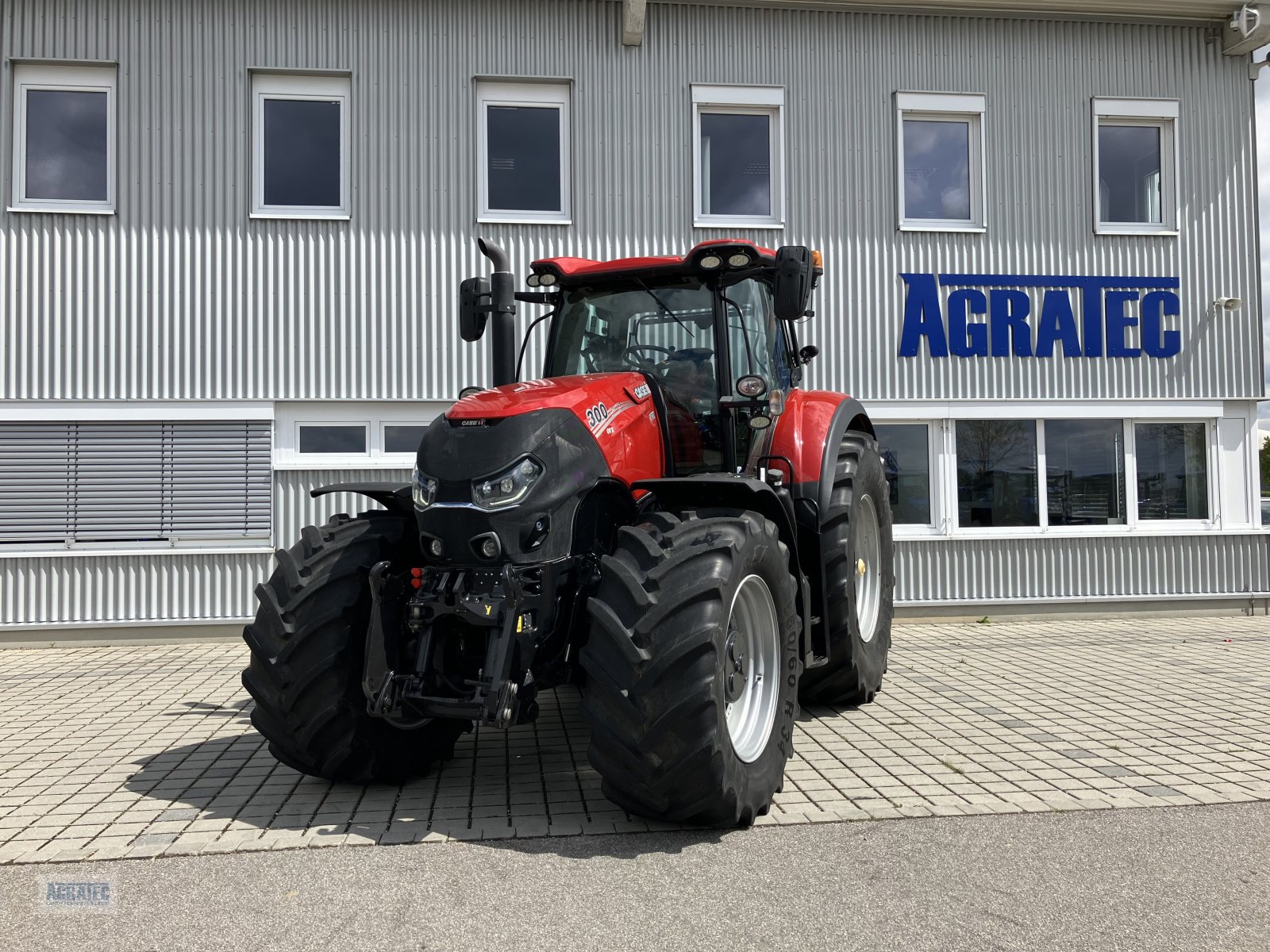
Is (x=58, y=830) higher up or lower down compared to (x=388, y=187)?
lower down

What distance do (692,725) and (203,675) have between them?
547 centimetres

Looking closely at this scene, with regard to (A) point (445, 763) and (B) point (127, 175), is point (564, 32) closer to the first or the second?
(B) point (127, 175)

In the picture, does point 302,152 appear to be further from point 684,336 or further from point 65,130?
point 684,336

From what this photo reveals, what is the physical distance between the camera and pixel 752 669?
437 centimetres

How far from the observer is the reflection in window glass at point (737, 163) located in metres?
9.95

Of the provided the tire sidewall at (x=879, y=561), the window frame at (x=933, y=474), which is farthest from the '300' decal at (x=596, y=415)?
the window frame at (x=933, y=474)

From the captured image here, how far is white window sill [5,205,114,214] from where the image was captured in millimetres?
9047

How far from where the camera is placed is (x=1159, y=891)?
334 centimetres

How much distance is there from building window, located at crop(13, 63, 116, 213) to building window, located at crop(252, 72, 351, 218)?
1.40 m

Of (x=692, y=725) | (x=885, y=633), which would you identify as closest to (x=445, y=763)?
(x=692, y=725)

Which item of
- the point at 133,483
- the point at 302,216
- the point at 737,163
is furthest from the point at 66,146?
the point at 737,163

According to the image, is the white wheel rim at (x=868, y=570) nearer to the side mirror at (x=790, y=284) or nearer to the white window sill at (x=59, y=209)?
the side mirror at (x=790, y=284)

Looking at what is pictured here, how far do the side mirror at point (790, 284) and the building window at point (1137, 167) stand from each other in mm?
6919

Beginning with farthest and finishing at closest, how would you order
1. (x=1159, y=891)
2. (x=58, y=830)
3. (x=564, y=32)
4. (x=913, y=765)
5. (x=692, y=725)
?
(x=564, y=32) → (x=913, y=765) → (x=58, y=830) → (x=692, y=725) → (x=1159, y=891)
